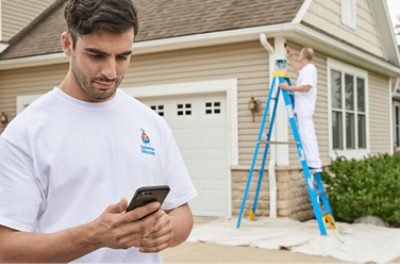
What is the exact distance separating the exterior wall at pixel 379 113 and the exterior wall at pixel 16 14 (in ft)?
27.9

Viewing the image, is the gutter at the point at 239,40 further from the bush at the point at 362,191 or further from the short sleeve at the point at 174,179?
the short sleeve at the point at 174,179

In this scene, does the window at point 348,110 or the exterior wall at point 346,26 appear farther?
the window at point 348,110

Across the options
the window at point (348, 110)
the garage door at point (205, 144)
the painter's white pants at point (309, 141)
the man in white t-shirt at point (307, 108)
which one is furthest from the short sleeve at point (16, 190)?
the window at point (348, 110)

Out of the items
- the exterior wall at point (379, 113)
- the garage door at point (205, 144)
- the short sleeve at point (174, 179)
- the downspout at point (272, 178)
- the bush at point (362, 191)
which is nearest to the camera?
the short sleeve at point (174, 179)

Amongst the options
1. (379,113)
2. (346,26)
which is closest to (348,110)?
(346,26)

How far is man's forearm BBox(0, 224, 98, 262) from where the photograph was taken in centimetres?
157

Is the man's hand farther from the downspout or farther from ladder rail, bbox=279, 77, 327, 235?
the downspout

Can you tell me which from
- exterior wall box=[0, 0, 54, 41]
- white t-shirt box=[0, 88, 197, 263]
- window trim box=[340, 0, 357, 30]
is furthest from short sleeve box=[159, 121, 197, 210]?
exterior wall box=[0, 0, 54, 41]

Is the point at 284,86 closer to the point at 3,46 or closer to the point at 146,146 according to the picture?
the point at 146,146

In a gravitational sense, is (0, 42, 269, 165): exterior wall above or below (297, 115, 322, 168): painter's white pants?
above

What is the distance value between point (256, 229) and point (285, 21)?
3.26 meters

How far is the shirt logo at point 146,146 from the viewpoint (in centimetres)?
188

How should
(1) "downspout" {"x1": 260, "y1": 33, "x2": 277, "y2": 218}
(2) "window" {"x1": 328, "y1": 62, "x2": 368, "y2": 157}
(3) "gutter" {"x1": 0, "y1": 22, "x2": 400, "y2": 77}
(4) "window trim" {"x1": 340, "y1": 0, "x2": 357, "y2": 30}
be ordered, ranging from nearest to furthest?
(3) "gutter" {"x1": 0, "y1": 22, "x2": 400, "y2": 77}
(1) "downspout" {"x1": 260, "y1": 33, "x2": 277, "y2": 218}
(2) "window" {"x1": 328, "y1": 62, "x2": 368, "y2": 157}
(4) "window trim" {"x1": 340, "y1": 0, "x2": 357, "y2": 30}

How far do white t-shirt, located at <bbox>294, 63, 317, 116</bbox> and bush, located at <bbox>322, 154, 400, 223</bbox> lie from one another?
65.5 inches
